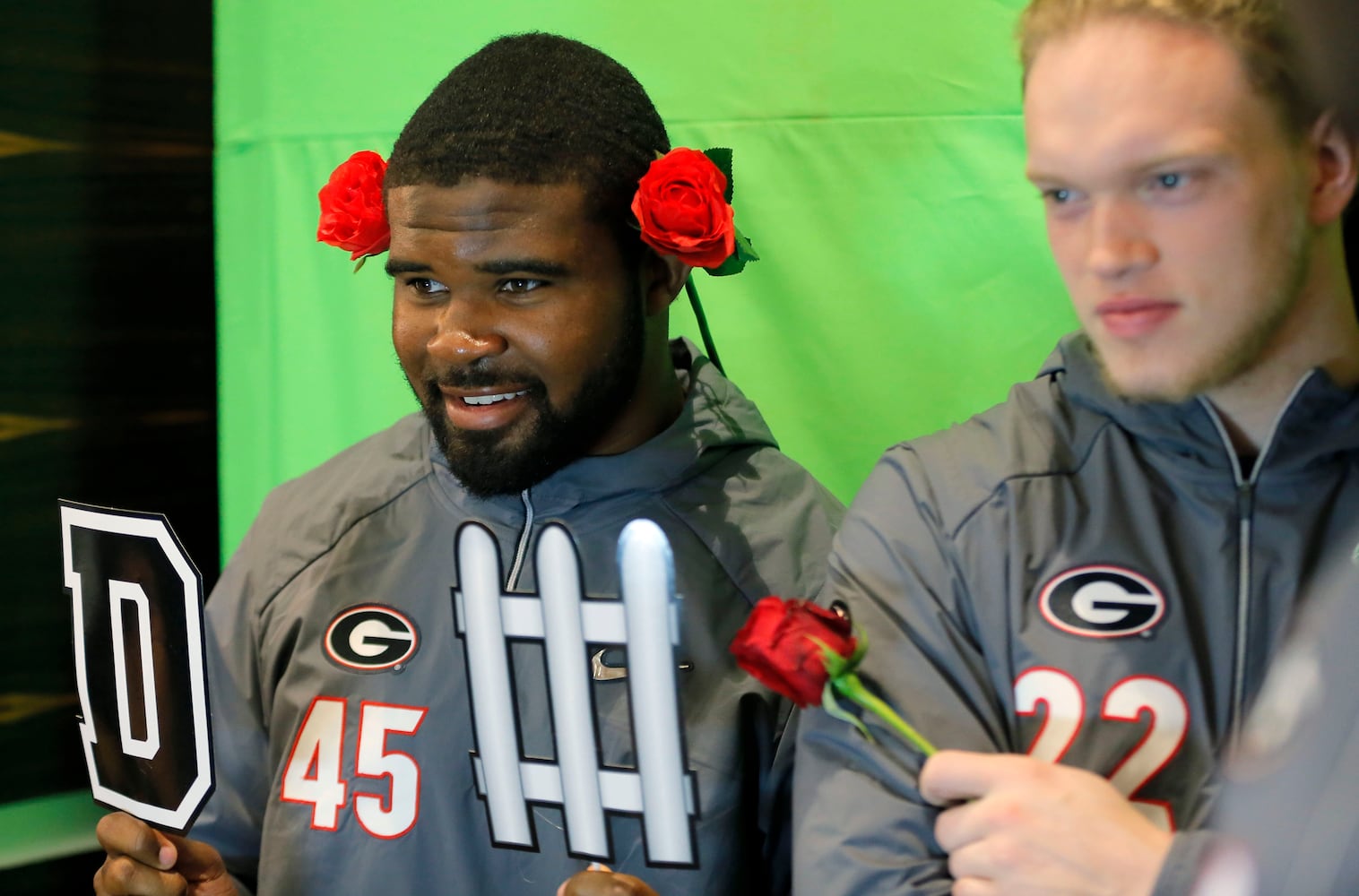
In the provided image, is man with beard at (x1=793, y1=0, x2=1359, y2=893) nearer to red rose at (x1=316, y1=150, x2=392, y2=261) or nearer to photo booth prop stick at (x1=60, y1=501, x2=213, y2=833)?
photo booth prop stick at (x1=60, y1=501, x2=213, y2=833)

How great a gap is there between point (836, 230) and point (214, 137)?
0.93 m

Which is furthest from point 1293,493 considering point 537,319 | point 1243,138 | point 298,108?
point 298,108

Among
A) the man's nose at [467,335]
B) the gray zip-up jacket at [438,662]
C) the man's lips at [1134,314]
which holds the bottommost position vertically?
the gray zip-up jacket at [438,662]

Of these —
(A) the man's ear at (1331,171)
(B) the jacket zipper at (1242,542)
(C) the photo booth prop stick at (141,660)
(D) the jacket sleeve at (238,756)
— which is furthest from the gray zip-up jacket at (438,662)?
(A) the man's ear at (1331,171)

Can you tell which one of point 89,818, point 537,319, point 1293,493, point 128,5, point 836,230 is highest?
point 128,5

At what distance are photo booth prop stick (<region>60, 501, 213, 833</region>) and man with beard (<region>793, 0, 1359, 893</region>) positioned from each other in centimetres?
51

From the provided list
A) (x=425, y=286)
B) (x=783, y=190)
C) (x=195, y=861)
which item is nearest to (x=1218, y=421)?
(x=425, y=286)

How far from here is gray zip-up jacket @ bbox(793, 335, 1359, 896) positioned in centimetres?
101

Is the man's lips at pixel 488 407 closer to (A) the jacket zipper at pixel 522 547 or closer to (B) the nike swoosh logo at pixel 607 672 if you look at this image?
(A) the jacket zipper at pixel 522 547

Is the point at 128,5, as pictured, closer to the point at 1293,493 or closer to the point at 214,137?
the point at 214,137

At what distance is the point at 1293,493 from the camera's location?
3.47ft

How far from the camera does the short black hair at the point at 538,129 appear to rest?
129cm

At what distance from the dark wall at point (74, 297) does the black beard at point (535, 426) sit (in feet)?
2.63

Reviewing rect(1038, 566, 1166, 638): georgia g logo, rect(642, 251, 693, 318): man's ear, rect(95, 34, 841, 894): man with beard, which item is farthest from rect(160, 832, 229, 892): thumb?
rect(1038, 566, 1166, 638): georgia g logo
